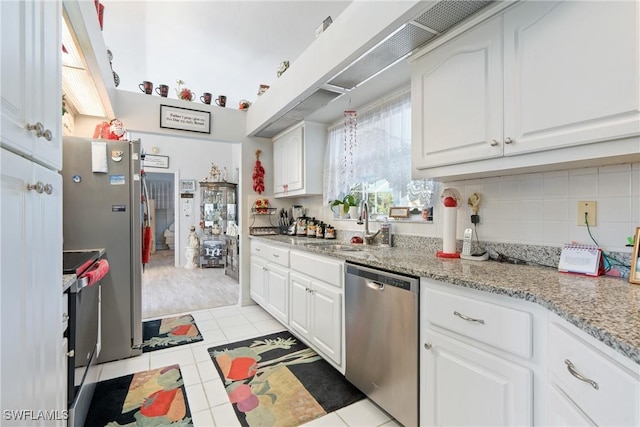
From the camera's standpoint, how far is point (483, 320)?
117cm

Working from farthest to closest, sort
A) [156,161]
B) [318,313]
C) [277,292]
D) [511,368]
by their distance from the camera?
1. [156,161]
2. [277,292]
3. [318,313]
4. [511,368]

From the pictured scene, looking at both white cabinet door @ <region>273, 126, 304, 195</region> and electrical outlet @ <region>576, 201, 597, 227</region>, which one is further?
white cabinet door @ <region>273, 126, 304, 195</region>

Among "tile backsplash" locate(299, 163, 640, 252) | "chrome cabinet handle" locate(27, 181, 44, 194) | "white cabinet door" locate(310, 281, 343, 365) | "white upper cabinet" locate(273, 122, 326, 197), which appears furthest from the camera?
"white upper cabinet" locate(273, 122, 326, 197)

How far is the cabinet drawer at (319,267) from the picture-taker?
2022 mm

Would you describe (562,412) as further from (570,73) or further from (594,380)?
(570,73)

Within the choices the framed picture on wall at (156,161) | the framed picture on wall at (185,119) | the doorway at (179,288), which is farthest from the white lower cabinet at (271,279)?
the framed picture on wall at (156,161)

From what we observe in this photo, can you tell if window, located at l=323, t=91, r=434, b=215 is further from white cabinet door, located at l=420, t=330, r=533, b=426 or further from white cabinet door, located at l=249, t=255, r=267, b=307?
white cabinet door, located at l=420, t=330, r=533, b=426

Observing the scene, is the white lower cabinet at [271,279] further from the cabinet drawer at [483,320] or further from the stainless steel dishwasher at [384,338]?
the cabinet drawer at [483,320]

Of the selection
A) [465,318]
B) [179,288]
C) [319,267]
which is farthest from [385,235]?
[179,288]

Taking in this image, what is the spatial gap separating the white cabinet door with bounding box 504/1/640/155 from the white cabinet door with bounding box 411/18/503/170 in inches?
2.2

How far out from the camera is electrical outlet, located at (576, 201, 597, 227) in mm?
1392

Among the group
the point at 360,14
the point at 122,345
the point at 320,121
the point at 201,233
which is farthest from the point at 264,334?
the point at 201,233

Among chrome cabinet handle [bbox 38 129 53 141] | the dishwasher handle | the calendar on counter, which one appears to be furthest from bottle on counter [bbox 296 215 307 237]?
chrome cabinet handle [bbox 38 129 53 141]

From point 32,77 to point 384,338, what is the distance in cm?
176
